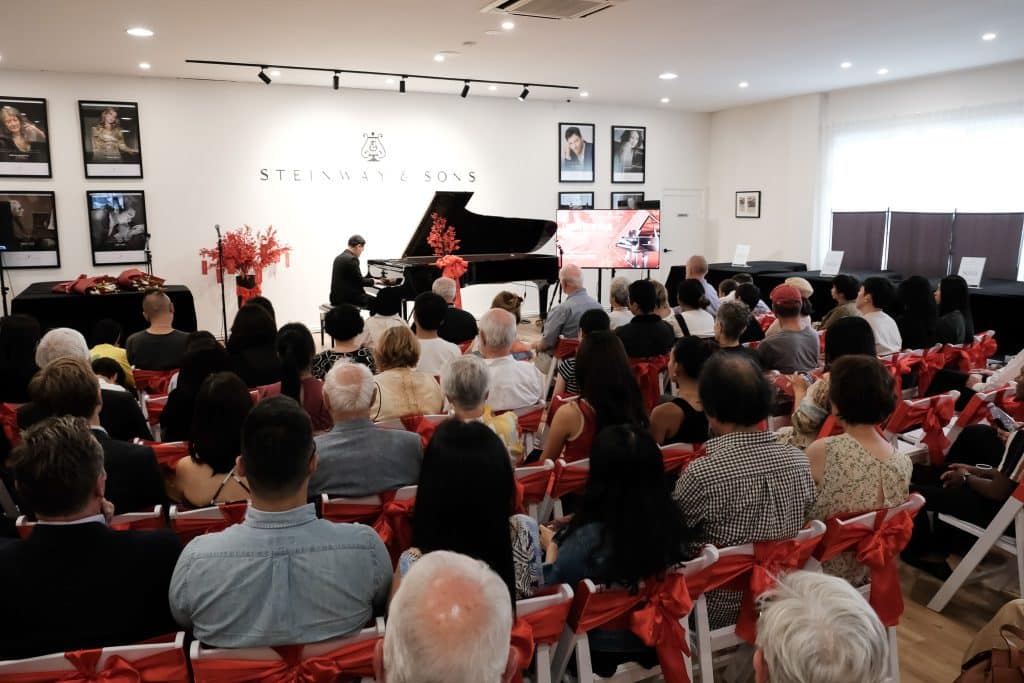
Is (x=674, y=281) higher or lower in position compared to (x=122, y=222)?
lower

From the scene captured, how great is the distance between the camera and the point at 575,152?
42.5 ft

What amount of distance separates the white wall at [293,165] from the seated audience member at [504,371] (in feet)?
24.9

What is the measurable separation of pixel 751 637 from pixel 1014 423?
252cm

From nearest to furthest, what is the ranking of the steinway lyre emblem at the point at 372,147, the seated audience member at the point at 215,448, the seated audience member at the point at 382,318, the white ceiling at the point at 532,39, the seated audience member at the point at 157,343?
the seated audience member at the point at 215,448
the seated audience member at the point at 157,343
the seated audience member at the point at 382,318
the white ceiling at the point at 532,39
the steinway lyre emblem at the point at 372,147

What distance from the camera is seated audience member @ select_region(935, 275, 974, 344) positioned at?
19.2 feet

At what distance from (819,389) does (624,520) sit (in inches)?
64.5

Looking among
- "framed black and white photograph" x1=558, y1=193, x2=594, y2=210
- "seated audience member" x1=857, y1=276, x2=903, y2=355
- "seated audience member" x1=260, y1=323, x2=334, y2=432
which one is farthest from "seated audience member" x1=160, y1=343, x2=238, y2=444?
"framed black and white photograph" x1=558, y1=193, x2=594, y2=210

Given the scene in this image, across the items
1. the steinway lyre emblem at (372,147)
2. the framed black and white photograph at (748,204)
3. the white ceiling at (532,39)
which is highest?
the white ceiling at (532,39)

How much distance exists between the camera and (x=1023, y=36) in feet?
26.5

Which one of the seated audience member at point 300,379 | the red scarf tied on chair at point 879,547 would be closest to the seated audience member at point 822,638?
the red scarf tied on chair at point 879,547

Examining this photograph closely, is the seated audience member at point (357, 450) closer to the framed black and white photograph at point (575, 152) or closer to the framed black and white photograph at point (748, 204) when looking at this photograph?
the framed black and white photograph at point (575, 152)

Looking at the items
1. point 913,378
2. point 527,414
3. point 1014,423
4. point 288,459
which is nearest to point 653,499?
point 288,459

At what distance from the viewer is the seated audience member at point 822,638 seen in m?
1.20

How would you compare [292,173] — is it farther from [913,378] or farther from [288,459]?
[288,459]
